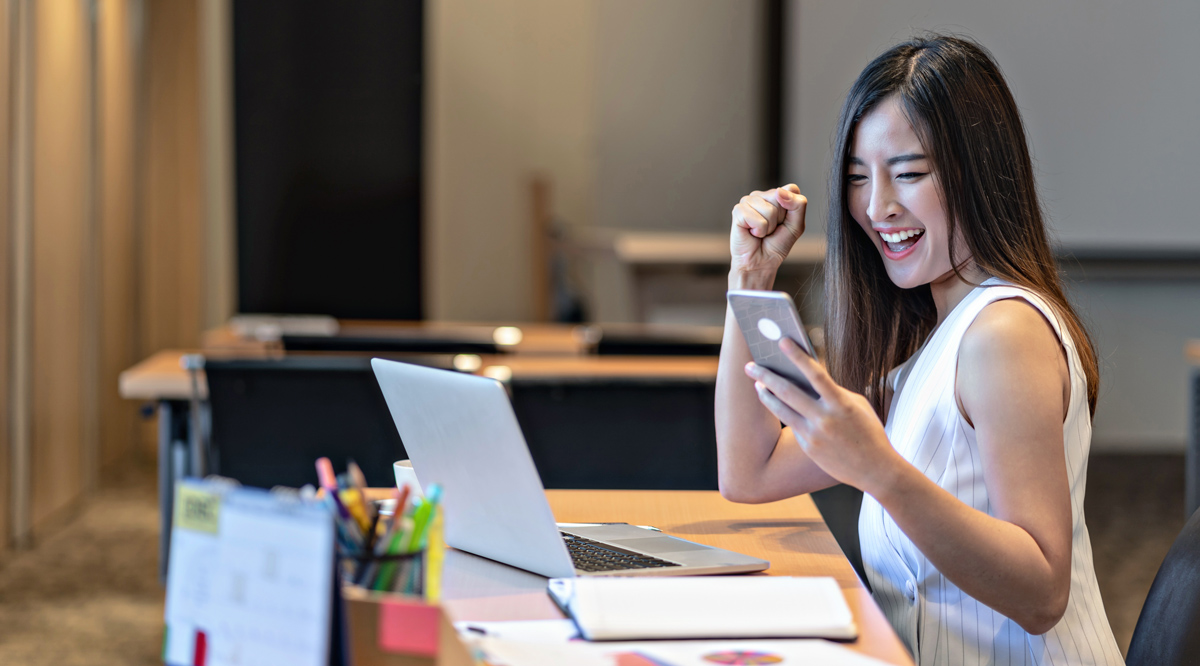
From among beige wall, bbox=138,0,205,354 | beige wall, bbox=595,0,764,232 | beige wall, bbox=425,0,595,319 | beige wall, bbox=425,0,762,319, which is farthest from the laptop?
beige wall, bbox=595,0,764,232

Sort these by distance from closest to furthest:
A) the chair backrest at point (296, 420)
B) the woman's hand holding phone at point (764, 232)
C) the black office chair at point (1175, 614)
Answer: the black office chair at point (1175, 614), the woman's hand holding phone at point (764, 232), the chair backrest at point (296, 420)

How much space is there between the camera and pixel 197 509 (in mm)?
627

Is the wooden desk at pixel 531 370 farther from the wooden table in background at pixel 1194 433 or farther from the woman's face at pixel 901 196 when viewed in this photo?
the wooden table in background at pixel 1194 433

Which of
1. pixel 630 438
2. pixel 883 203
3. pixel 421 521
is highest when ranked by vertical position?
pixel 883 203

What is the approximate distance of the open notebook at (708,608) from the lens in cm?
76

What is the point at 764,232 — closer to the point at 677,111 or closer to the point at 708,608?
the point at 708,608

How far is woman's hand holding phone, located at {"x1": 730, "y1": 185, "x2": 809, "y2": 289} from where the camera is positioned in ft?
4.02

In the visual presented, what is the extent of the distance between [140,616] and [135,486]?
2090 millimetres

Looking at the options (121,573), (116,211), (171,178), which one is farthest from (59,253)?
(171,178)

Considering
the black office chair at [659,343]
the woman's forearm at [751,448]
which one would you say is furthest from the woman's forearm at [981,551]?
the black office chair at [659,343]

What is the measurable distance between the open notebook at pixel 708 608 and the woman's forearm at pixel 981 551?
0.37 feet

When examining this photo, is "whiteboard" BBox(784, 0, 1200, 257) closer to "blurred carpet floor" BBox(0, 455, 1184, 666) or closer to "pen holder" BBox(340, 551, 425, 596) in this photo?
"blurred carpet floor" BBox(0, 455, 1184, 666)

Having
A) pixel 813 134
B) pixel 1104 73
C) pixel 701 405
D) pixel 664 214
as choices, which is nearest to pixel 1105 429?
pixel 1104 73

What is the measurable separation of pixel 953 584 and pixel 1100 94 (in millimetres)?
5660
